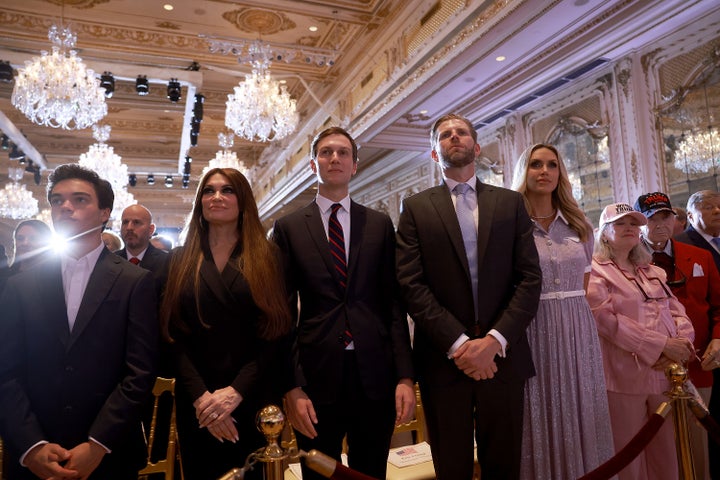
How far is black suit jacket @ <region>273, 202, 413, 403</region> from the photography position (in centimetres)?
186

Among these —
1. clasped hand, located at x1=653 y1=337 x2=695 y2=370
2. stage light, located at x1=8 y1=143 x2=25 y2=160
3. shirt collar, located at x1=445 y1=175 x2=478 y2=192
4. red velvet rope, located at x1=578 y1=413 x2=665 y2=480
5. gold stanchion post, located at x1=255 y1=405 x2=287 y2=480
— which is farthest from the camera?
stage light, located at x1=8 y1=143 x2=25 y2=160

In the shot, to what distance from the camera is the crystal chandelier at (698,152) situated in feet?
16.5

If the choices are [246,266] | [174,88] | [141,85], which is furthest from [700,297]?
[141,85]

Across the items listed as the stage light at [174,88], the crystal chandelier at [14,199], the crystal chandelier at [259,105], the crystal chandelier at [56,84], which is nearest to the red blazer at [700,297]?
the crystal chandelier at [259,105]

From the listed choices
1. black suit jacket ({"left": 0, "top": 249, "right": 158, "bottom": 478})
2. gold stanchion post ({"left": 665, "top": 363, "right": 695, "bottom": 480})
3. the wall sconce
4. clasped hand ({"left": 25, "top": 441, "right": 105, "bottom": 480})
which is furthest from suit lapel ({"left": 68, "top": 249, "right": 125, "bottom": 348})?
the wall sconce

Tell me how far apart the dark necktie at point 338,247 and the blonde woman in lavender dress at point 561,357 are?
86 cm

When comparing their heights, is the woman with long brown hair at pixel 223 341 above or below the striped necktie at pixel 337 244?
below

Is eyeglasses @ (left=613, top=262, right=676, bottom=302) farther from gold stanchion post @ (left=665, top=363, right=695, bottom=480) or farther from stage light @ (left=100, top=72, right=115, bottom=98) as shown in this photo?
stage light @ (left=100, top=72, right=115, bottom=98)

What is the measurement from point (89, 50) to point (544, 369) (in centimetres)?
760

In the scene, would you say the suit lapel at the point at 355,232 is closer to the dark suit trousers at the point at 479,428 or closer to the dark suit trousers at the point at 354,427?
the dark suit trousers at the point at 354,427

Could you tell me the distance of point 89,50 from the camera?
7324 millimetres

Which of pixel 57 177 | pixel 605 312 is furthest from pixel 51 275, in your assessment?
pixel 605 312

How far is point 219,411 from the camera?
1.76 metres

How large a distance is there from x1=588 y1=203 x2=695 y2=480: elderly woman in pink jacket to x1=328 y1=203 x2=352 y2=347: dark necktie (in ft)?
4.46
